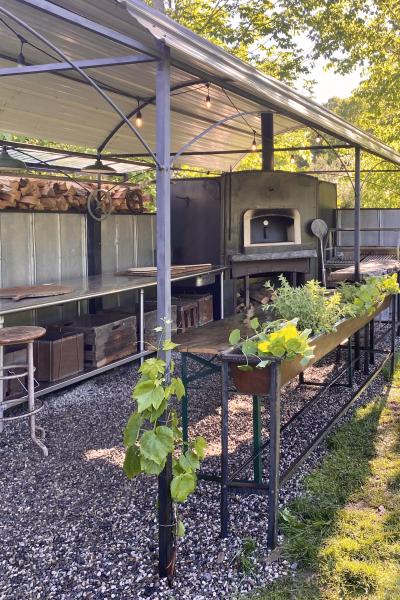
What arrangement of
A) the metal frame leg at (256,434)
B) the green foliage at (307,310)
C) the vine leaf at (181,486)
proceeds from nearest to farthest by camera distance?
1. the vine leaf at (181,486)
2. the metal frame leg at (256,434)
3. the green foliage at (307,310)

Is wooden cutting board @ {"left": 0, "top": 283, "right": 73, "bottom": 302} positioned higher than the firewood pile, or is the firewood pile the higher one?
the firewood pile

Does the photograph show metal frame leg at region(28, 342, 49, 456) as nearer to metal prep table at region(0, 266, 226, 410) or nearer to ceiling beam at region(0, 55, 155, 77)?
metal prep table at region(0, 266, 226, 410)

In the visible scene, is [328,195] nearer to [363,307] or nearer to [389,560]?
[363,307]

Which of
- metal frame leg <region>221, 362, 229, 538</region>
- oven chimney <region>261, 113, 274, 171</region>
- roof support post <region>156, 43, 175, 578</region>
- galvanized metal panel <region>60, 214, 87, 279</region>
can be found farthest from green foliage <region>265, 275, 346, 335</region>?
oven chimney <region>261, 113, 274, 171</region>

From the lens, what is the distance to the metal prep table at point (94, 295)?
440 cm

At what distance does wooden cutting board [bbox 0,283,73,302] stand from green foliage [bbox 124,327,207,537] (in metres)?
2.57

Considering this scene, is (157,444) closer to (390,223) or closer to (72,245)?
(72,245)

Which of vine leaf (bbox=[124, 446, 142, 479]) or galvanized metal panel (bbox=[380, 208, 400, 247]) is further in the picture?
galvanized metal panel (bbox=[380, 208, 400, 247])

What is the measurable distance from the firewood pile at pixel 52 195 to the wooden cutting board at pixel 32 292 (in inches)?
36.7

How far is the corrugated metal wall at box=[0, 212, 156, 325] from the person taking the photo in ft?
19.1

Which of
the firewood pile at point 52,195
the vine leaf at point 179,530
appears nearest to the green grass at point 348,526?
the vine leaf at point 179,530

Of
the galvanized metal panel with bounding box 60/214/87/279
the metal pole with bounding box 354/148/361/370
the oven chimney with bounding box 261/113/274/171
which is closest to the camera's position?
the metal pole with bounding box 354/148/361/370

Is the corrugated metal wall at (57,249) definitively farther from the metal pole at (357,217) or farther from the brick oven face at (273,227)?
the metal pole at (357,217)

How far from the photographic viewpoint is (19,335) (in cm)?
396
